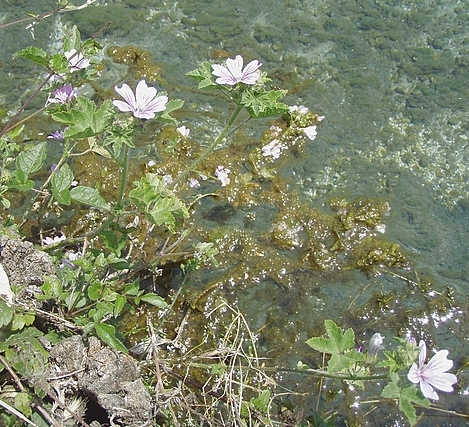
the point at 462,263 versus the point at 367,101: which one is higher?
the point at 367,101

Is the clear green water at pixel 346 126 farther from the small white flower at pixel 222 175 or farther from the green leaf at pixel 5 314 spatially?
the green leaf at pixel 5 314

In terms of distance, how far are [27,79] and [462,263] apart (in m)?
2.95

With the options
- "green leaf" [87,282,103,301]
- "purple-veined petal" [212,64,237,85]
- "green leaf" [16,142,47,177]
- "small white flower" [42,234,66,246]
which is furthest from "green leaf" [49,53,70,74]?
"green leaf" [87,282,103,301]

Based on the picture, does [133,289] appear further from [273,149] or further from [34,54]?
[273,149]

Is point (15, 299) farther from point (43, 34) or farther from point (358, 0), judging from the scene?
point (358, 0)

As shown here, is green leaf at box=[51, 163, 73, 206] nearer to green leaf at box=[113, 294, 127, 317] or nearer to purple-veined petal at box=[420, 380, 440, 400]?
green leaf at box=[113, 294, 127, 317]

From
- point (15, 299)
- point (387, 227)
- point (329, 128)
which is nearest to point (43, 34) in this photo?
point (329, 128)

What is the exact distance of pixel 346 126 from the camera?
3.88 metres

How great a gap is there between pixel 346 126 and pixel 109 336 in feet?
7.10

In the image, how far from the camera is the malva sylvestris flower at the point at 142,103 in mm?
2221

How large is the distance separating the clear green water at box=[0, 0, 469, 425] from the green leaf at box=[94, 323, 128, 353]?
0.81m

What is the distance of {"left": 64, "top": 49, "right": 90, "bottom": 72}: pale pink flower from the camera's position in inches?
111

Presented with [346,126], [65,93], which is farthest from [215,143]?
[346,126]

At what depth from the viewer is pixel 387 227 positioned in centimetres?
346
